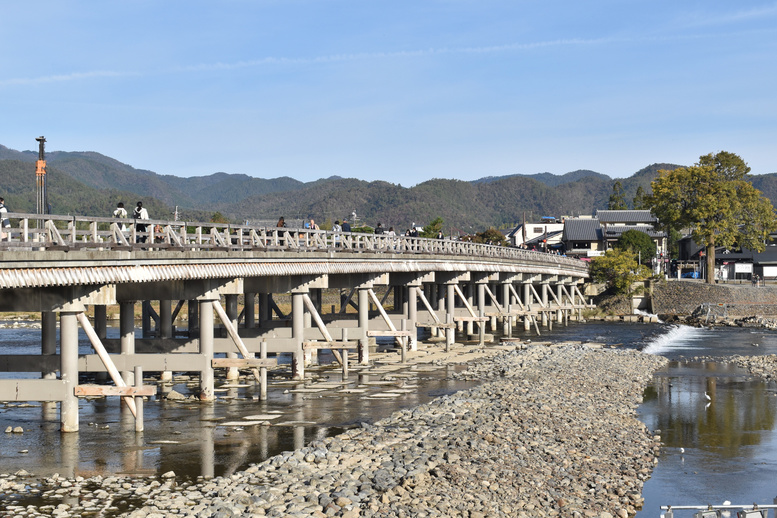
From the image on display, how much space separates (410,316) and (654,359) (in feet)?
40.2

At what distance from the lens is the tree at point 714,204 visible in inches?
3403

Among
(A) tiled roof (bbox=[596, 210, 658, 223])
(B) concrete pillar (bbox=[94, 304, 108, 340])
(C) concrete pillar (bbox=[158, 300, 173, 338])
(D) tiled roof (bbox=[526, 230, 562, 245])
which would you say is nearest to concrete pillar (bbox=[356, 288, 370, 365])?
(C) concrete pillar (bbox=[158, 300, 173, 338])

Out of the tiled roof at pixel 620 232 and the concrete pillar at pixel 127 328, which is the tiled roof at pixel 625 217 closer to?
the tiled roof at pixel 620 232

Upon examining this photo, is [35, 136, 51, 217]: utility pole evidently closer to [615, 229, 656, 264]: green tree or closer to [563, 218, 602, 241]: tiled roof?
→ [615, 229, 656, 264]: green tree

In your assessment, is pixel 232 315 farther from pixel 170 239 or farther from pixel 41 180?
pixel 41 180

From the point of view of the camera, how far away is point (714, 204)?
85750mm

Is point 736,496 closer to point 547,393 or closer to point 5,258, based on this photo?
point 547,393

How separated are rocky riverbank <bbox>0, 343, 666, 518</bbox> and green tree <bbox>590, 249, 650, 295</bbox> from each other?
64321mm

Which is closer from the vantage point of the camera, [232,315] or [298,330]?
[298,330]

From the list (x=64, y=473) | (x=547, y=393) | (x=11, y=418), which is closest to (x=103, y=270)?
(x=64, y=473)

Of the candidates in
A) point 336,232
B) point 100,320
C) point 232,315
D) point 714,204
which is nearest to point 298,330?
point 232,315

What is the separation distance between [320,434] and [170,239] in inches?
265

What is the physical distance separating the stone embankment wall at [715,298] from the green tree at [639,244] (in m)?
19.3

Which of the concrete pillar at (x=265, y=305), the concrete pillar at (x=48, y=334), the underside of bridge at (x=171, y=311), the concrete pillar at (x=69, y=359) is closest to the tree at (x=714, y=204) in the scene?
the underside of bridge at (x=171, y=311)
